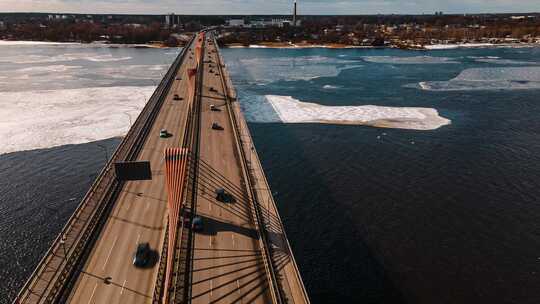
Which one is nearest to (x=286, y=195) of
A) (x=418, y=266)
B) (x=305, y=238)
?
(x=305, y=238)

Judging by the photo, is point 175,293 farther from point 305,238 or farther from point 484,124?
point 484,124

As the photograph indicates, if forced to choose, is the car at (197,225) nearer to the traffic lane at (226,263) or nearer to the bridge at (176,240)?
the bridge at (176,240)

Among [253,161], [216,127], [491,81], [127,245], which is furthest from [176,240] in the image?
[491,81]

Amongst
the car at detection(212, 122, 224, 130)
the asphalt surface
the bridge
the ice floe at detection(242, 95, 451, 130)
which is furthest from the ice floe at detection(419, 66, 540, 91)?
the asphalt surface

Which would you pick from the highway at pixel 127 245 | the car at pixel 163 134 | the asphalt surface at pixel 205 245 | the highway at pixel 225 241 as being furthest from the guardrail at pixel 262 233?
the car at pixel 163 134

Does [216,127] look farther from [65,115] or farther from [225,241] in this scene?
[65,115]
